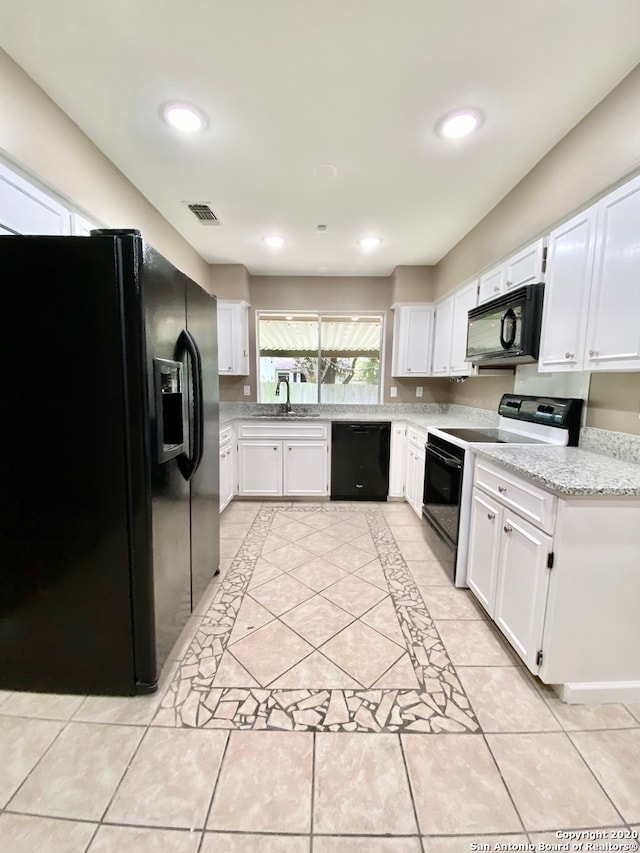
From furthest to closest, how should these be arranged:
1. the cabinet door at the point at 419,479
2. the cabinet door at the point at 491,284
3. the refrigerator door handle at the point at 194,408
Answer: the cabinet door at the point at 419,479 → the cabinet door at the point at 491,284 → the refrigerator door handle at the point at 194,408

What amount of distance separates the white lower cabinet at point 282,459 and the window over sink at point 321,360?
77 cm

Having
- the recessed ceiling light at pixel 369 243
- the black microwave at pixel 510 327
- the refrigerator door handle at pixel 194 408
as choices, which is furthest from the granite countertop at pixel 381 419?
the recessed ceiling light at pixel 369 243

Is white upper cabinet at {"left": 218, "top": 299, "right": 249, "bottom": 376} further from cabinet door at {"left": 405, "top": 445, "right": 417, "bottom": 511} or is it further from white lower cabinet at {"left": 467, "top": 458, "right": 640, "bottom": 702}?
white lower cabinet at {"left": 467, "top": 458, "right": 640, "bottom": 702}

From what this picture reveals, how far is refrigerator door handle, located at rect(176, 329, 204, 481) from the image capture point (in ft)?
5.10

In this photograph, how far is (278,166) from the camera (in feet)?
6.82

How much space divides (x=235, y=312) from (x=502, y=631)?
12.1 ft

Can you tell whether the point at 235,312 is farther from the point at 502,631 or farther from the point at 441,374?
the point at 502,631

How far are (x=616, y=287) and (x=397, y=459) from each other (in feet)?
8.02

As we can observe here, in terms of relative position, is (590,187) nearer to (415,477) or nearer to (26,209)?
(415,477)

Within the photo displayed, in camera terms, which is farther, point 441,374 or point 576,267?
point 441,374

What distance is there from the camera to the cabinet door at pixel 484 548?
177 cm

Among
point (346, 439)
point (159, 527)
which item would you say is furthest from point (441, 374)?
point (159, 527)

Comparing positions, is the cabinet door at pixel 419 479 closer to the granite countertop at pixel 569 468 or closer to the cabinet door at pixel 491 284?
the granite countertop at pixel 569 468

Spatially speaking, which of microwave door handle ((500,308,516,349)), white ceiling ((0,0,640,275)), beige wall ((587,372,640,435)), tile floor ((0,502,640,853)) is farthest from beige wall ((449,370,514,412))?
tile floor ((0,502,640,853))
